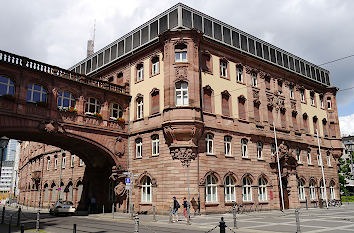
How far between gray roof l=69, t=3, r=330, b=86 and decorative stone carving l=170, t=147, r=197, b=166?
11.3 m

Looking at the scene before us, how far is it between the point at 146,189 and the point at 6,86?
Answer: 14515 mm

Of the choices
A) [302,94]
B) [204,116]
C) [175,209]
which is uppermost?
[302,94]

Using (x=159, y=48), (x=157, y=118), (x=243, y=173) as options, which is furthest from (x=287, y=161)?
(x=159, y=48)

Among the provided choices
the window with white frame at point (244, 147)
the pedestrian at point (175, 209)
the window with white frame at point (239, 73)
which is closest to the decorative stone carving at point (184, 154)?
the pedestrian at point (175, 209)

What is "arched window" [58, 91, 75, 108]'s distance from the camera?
27344 mm

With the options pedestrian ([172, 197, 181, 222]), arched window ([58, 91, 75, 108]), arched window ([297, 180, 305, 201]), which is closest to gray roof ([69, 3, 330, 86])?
arched window ([58, 91, 75, 108])

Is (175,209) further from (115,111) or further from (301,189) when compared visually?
(301,189)

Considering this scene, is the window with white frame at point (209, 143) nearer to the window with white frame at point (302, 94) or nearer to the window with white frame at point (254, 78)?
the window with white frame at point (254, 78)

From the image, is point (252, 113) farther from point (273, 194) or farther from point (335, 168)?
point (335, 168)

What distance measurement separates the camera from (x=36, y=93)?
2586 cm

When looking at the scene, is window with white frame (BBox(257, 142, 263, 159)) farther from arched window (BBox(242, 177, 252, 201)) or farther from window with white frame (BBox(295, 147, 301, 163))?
window with white frame (BBox(295, 147, 301, 163))

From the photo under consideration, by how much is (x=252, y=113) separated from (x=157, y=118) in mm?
10408

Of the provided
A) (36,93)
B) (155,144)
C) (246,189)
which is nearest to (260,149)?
(246,189)

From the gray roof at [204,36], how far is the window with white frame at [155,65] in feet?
6.12
